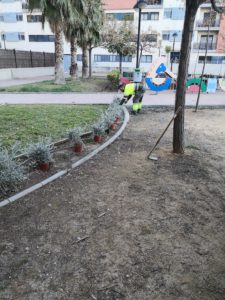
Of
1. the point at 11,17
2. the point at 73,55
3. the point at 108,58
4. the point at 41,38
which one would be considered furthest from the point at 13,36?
the point at 73,55

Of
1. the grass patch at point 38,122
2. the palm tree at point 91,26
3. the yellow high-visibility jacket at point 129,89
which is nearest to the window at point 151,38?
the palm tree at point 91,26

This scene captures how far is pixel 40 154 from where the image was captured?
4387 mm

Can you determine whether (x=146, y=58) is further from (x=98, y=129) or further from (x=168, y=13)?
(x=98, y=129)

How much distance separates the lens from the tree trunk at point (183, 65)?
4.74 metres

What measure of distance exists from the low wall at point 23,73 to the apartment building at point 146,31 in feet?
29.3

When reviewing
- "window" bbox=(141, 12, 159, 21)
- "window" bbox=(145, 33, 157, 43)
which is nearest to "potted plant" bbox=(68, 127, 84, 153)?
"window" bbox=(145, 33, 157, 43)

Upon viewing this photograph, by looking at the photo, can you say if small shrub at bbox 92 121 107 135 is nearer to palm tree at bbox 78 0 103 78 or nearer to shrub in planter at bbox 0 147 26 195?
shrub in planter at bbox 0 147 26 195

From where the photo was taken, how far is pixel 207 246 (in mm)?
2818

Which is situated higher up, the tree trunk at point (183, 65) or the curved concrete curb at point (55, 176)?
the tree trunk at point (183, 65)

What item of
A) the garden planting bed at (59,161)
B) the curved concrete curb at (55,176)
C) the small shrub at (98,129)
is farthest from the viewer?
the small shrub at (98,129)

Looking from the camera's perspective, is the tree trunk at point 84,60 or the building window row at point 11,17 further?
the building window row at point 11,17

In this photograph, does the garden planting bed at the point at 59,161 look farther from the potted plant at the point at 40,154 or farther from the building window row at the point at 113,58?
the building window row at the point at 113,58

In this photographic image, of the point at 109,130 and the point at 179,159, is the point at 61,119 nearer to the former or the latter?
the point at 109,130

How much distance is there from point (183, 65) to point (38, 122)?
454 centimetres
